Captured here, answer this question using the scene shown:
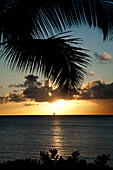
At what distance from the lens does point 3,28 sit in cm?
377

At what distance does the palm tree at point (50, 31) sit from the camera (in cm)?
318

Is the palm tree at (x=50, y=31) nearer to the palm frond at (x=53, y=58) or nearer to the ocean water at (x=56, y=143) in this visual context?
the palm frond at (x=53, y=58)

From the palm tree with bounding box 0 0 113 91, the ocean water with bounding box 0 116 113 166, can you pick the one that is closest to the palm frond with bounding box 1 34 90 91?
the palm tree with bounding box 0 0 113 91

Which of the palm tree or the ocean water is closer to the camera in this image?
the palm tree

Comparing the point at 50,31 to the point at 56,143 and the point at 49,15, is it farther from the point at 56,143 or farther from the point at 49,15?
the point at 56,143

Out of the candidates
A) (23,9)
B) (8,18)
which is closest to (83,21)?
(23,9)

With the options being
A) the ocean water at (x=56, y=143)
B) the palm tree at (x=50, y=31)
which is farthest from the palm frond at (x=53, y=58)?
the ocean water at (x=56, y=143)

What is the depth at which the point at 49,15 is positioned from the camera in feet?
11.3

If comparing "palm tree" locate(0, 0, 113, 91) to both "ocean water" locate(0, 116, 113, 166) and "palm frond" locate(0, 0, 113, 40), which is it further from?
"ocean water" locate(0, 116, 113, 166)

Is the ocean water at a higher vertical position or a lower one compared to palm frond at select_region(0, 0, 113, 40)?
lower

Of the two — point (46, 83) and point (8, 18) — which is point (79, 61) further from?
point (8, 18)

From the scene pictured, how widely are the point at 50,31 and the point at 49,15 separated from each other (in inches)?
11.0

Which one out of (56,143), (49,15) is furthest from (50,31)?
(56,143)

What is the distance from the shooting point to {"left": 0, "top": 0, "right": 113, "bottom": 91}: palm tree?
3.18m
